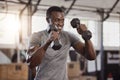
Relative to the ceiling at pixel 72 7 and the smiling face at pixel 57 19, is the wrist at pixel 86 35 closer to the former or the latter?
the smiling face at pixel 57 19

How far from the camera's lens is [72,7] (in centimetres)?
479

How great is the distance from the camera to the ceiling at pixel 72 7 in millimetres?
4457

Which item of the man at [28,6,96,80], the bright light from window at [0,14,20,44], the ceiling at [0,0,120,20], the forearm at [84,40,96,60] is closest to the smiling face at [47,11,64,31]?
the man at [28,6,96,80]

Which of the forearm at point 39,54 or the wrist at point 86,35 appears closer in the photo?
the forearm at point 39,54

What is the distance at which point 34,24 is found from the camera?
5.42m

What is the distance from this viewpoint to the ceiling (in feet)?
14.6

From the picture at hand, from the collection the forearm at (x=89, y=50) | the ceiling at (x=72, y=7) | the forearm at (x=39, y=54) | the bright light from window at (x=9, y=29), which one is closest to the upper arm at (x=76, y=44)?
the forearm at (x=89, y=50)

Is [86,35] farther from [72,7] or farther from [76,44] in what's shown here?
Result: [72,7]

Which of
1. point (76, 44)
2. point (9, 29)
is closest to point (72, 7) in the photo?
point (9, 29)

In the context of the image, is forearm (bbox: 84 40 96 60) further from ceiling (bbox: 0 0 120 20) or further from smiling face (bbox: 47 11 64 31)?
ceiling (bbox: 0 0 120 20)

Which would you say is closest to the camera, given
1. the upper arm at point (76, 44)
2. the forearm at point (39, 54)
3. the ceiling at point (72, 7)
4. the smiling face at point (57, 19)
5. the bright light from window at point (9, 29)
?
the forearm at point (39, 54)

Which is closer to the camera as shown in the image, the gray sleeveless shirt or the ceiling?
the gray sleeveless shirt

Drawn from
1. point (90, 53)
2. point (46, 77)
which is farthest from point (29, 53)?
point (90, 53)

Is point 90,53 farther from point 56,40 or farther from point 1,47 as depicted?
point 1,47
